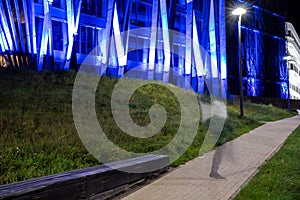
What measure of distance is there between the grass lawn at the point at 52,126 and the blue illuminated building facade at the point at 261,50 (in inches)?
→ 998

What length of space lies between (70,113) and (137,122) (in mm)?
2374

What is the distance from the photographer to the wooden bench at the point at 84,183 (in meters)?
3.97

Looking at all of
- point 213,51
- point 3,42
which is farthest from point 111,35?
point 213,51

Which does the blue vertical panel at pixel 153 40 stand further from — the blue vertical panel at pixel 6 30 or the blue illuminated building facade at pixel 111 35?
the blue vertical panel at pixel 6 30

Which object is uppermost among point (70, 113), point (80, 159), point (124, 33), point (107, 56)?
point (124, 33)

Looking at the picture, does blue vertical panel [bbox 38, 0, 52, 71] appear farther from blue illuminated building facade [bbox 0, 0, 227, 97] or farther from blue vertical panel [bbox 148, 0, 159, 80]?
blue vertical panel [bbox 148, 0, 159, 80]

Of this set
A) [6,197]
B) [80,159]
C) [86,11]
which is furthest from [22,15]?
[6,197]

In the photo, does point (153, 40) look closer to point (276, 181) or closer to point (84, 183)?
point (276, 181)

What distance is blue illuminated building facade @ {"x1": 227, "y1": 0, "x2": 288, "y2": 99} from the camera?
40.6m

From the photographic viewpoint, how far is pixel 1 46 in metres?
22.1

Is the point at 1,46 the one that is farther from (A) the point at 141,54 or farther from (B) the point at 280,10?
(B) the point at 280,10

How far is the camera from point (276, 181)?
592cm

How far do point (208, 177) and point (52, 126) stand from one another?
4331mm

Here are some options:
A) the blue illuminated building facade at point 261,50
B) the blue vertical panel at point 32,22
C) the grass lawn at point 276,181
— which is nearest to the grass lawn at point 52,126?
the grass lawn at point 276,181
